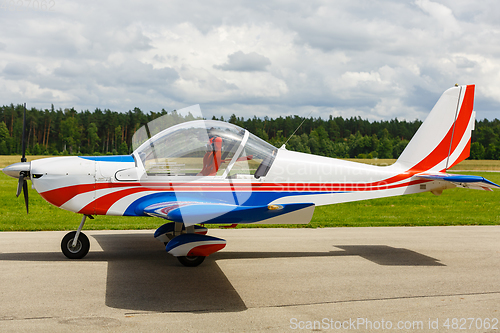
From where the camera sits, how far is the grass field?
993 centimetres

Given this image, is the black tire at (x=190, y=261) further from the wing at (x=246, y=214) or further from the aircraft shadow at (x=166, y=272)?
the wing at (x=246, y=214)

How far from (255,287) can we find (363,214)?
8754mm

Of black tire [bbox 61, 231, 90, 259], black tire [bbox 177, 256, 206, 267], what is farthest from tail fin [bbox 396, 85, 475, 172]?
black tire [bbox 61, 231, 90, 259]

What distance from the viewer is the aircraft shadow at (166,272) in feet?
14.6

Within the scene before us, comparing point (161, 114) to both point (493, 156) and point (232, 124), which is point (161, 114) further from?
point (493, 156)

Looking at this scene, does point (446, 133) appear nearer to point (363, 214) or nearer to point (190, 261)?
point (190, 261)

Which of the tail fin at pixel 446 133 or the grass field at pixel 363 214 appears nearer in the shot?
the tail fin at pixel 446 133

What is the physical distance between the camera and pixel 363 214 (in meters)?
13.0

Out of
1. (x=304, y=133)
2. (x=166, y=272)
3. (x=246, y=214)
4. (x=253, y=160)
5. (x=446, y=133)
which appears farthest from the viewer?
(x=304, y=133)

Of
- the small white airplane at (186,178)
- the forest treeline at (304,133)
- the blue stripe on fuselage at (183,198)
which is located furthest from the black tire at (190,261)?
the forest treeline at (304,133)

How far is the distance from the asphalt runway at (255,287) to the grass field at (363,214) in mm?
1923

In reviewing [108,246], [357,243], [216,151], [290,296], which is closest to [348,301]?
[290,296]

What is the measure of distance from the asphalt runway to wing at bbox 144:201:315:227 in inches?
36.8

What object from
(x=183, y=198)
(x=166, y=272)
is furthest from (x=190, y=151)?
(x=166, y=272)
